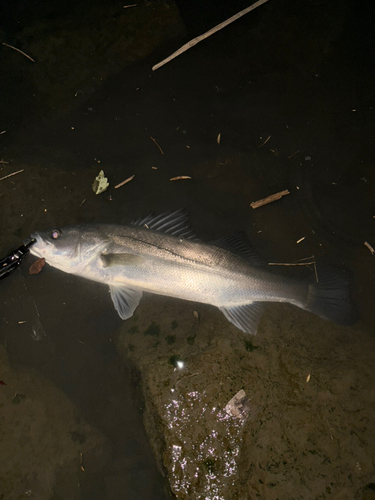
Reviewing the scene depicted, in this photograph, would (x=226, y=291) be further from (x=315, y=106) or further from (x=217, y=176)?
(x=315, y=106)

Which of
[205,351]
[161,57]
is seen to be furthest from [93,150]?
[205,351]

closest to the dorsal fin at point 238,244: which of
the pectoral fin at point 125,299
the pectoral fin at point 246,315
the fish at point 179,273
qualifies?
the fish at point 179,273

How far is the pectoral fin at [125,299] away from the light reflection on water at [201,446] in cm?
104

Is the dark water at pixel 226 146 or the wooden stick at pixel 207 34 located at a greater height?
the wooden stick at pixel 207 34

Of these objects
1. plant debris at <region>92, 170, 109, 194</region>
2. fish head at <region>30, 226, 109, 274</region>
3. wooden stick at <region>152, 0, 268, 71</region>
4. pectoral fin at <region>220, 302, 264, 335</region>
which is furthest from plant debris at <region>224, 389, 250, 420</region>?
wooden stick at <region>152, 0, 268, 71</region>

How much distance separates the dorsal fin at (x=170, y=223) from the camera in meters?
3.51

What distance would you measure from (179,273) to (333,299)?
5.76 feet

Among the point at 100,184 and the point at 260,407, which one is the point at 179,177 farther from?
the point at 260,407

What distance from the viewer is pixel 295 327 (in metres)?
3.38

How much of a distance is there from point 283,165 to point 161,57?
2.08 m

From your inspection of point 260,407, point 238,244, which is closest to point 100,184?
point 238,244

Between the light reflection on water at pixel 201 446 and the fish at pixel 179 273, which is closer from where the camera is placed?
the light reflection on water at pixel 201 446

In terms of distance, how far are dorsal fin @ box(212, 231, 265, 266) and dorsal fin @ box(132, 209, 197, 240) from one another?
0.35 metres

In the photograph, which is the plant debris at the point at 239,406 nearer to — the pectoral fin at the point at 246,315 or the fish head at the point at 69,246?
the pectoral fin at the point at 246,315
